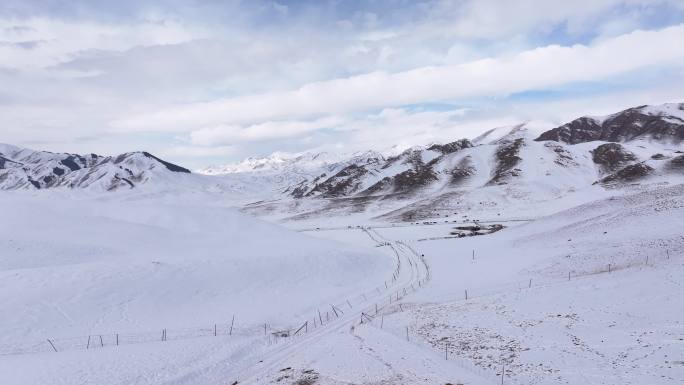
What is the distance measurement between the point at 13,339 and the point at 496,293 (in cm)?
3755

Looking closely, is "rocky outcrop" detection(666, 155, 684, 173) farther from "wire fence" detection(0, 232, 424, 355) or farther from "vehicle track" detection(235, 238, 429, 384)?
"wire fence" detection(0, 232, 424, 355)

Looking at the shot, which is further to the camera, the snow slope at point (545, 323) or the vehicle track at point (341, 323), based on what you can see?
the vehicle track at point (341, 323)

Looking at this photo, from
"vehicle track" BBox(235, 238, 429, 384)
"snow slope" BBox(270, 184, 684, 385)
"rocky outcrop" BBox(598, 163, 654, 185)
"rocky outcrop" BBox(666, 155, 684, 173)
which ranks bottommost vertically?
"vehicle track" BBox(235, 238, 429, 384)

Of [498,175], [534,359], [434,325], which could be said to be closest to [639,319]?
[534,359]

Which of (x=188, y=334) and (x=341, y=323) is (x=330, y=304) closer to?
(x=341, y=323)

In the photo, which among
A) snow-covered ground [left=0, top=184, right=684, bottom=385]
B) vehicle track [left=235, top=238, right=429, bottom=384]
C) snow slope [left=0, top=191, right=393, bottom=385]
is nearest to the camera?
Result: snow-covered ground [left=0, top=184, right=684, bottom=385]

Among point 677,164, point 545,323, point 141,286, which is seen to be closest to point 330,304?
point 141,286

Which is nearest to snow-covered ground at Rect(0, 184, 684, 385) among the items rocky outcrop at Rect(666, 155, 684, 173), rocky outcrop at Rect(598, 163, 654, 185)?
rocky outcrop at Rect(598, 163, 654, 185)

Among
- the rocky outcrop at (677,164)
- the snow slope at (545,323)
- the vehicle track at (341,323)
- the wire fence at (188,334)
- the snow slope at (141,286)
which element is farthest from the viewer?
the rocky outcrop at (677,164)

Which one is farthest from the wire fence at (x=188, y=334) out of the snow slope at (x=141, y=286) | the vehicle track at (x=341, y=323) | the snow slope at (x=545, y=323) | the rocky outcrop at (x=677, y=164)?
the rocky outcrop at (x=677, y=164)

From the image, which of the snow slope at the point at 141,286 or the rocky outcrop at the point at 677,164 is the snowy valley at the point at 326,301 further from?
the rocky outcrop at the point at 677,164

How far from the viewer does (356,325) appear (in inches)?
1435

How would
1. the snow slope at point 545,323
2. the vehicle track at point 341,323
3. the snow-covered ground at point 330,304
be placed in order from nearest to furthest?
the snow slope at point 545,323, the snow-covered ground at point 330,304, the vehicle track at point 341,323

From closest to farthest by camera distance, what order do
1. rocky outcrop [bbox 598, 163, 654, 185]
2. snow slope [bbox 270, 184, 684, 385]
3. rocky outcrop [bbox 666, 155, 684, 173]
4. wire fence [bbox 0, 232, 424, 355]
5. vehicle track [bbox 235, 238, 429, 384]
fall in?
snow slope [bbox 270, 184, 684, 385]
vehicle track [bbox 235, 238, 429, 384]
wire fence [bbox 0, 232, 424, 355]
rocky outcrop [bbox 598, 163, 654, 185]
rocky outcrop [bbox 666, 155, 684, 173]
